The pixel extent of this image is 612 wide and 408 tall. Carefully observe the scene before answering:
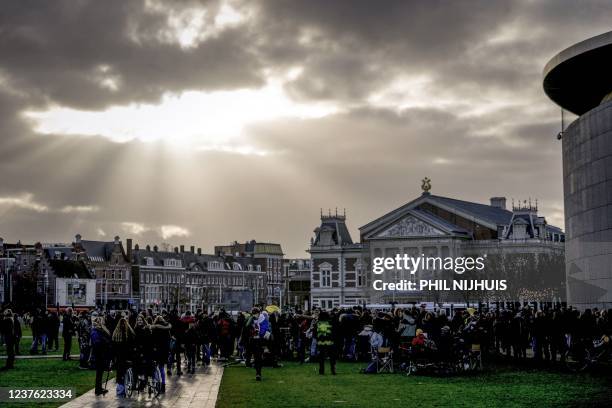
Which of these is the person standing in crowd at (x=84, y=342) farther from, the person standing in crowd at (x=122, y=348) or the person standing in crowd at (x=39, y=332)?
the person standing in crowd at (x=122, y=348)

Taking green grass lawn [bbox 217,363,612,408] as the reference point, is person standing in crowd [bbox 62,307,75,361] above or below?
above

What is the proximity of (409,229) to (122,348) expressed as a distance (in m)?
103

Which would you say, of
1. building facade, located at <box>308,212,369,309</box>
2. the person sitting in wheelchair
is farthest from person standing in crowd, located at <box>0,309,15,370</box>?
building facade, located at <box>308,212,369,309</box>

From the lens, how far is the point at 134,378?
866 inches

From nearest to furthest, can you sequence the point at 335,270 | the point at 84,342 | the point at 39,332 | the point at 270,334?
1. the point at 270,334
2. the point at 84,342
3. the point at 39,332
4. the point at 335,270

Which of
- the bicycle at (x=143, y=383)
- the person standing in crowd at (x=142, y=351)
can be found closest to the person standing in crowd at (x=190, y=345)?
the bicycle at (x=143, y=383)

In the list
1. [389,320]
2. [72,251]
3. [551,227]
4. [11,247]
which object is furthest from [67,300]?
[389,320]

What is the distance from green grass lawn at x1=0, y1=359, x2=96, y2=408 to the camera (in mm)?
24625

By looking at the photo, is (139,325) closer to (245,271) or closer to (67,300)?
(67,300)

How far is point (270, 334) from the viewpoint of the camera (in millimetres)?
28375

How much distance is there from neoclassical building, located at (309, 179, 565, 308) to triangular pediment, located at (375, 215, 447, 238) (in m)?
0.10

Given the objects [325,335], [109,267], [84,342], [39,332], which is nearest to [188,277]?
[109,267]

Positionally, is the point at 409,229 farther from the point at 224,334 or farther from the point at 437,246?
the point at 224,334

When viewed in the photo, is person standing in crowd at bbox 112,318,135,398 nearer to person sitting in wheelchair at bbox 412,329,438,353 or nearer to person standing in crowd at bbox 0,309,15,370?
person sitting in wheelchair at bbox 412,329,438,353
